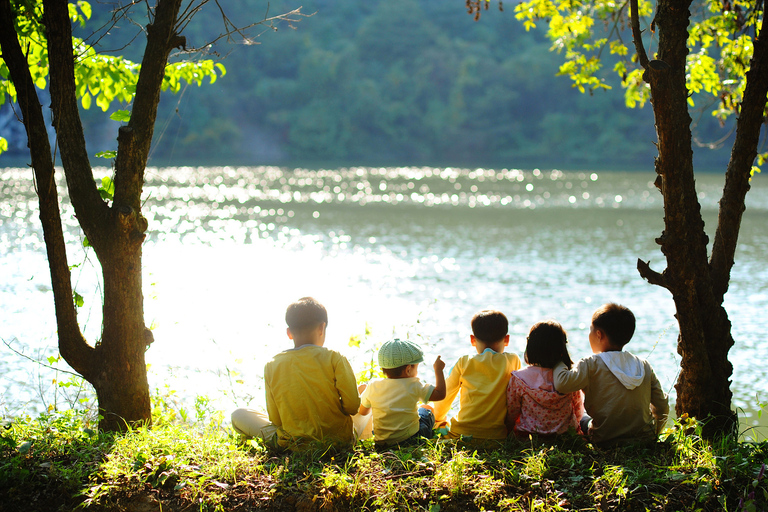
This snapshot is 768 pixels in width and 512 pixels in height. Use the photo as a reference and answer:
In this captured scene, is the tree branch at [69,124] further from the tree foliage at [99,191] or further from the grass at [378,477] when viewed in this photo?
the grass at [378,477]

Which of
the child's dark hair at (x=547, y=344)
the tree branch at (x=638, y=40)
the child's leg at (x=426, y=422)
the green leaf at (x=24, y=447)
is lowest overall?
the green leaf at (x=24, y=447)

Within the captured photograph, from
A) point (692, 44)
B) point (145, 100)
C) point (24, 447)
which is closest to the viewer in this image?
point (24, 447)

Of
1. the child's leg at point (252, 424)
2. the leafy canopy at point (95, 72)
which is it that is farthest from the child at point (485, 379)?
the leafy canopy at point (95, 72)

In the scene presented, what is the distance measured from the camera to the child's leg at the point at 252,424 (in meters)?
3.40

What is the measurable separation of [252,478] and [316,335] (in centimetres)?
70

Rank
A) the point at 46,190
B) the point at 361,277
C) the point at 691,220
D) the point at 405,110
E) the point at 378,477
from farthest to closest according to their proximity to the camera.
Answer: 1. the point at 405,110
2. the point at 361,277
3. the point at 691,220
4. the point at 46,190
5. the point at 378,477

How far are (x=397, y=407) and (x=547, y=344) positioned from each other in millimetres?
787

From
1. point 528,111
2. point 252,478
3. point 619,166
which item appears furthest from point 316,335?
point 528,111

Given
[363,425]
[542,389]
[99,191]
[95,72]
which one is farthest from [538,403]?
[95,72]

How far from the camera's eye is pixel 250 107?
6275 centimetres

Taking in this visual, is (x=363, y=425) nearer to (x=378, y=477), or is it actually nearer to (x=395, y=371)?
(x=395, y=371)

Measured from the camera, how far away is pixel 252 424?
345 centimetres

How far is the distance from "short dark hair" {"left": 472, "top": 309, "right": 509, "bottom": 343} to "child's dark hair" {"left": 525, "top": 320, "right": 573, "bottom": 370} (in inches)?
5.6

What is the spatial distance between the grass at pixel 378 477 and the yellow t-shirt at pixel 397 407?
148 millimetres
